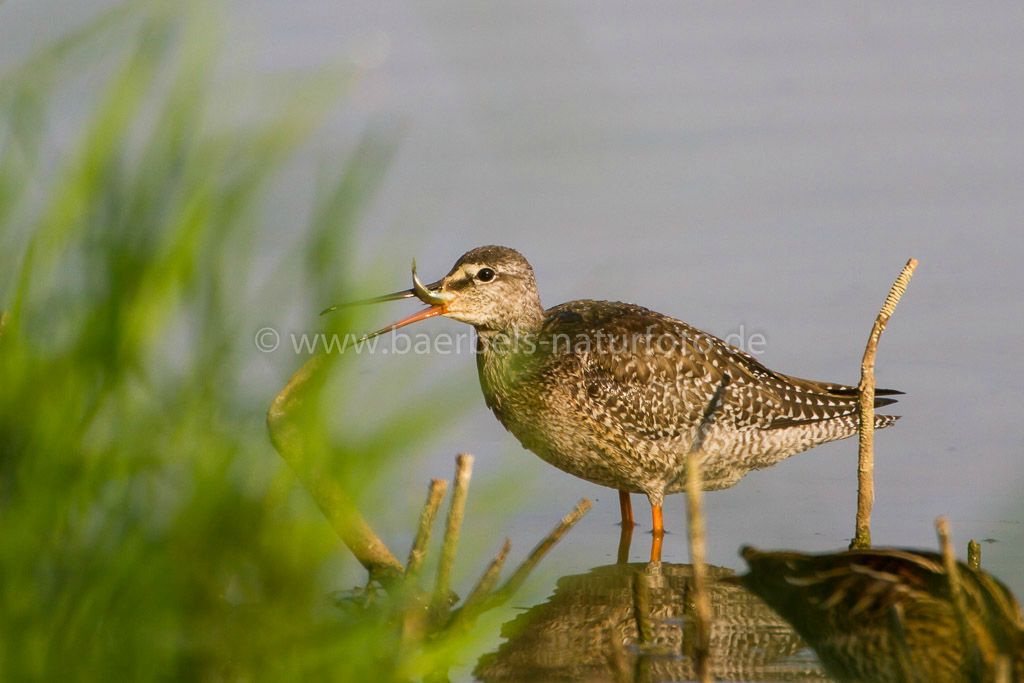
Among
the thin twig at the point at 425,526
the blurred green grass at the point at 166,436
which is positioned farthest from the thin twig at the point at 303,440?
the thin twig at the point at 425,526

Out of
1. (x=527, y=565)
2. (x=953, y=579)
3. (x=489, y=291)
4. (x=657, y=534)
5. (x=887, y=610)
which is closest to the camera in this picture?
(x=527, y=565)

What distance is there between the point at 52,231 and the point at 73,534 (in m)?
0.53

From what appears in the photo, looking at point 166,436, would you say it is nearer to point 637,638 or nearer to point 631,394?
point 637,638

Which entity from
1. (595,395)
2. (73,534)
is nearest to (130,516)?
(73,534)

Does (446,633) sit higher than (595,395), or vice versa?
(595,395)

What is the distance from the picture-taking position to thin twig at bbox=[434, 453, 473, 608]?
245cm

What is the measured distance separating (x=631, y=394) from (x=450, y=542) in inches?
245

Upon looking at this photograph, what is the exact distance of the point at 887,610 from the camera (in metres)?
3.83

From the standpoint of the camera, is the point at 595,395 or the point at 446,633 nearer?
the point at 446,633

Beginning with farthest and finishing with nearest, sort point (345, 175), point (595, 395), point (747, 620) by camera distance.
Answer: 1. point (595, 395)
2. point (747, 620)
3. point (345, 175)

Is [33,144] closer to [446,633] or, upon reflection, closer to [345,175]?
[345,175]

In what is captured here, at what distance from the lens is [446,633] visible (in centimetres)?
238

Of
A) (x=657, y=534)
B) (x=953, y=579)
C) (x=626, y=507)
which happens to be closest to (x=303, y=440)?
(x=953, y=579)

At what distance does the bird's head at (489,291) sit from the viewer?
8391 millimetres
